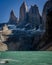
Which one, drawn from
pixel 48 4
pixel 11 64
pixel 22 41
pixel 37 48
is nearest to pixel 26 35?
pixel 22 41

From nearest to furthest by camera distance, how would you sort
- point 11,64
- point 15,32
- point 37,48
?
point 11,64
point 37,48
point 15,32

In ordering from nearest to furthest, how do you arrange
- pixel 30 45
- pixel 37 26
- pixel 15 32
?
pixel 30 45 → pixel 15 32 → pixel 37 26

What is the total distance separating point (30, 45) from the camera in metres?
160

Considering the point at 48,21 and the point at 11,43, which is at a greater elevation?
the point at 48,21

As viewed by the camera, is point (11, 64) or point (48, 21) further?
point (48, 21)

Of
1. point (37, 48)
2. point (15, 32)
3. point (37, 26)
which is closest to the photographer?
point (37, 48)

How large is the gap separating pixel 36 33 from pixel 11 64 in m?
122

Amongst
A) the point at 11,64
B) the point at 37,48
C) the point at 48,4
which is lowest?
the point at 37,48

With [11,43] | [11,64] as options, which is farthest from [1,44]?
[11,64]

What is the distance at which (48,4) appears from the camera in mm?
179250

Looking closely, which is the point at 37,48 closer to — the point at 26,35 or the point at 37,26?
the point at 26,35

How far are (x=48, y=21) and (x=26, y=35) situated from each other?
20490 millimetres

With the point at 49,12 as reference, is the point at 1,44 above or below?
below

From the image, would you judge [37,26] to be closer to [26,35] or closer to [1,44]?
[26,35]
